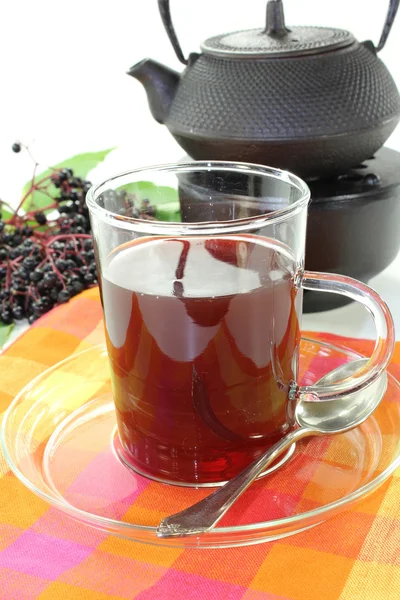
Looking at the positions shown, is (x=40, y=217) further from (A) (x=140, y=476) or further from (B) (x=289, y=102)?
(A) (x=140, y=476)

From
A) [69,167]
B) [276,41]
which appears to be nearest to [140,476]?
[276,41]

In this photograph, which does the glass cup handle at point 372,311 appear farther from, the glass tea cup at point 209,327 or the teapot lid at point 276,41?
the teapot lid at point 276,41

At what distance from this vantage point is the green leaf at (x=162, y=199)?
707 mm

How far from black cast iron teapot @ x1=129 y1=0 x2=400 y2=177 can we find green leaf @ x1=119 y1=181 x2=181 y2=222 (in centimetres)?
24

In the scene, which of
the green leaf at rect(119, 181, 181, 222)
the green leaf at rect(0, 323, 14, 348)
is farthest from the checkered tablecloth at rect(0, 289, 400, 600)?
the green leaf at rect(0, 323, 14, 348)

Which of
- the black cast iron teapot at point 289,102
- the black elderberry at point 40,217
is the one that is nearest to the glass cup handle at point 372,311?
the black cast iron teapot at point 289,102

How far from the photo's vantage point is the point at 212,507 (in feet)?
1.79

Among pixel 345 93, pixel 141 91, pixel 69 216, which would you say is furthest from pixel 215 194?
pixel 141 91

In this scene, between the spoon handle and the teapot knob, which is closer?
the spoon handle

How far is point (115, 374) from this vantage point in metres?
0.66

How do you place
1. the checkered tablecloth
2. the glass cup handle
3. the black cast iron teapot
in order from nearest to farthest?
the checkered tablecloth → the glass cup handle → the black cast iron teapot

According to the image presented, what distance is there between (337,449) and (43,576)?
11.4 inches

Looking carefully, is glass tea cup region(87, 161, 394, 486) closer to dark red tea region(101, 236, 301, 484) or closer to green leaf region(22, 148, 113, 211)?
dark red tea region(101, 236, 301, 484)

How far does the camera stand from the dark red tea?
574 millimetres
